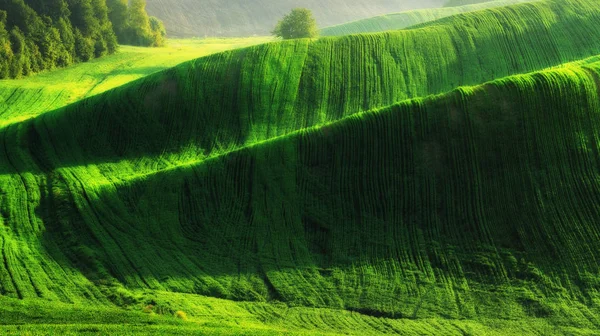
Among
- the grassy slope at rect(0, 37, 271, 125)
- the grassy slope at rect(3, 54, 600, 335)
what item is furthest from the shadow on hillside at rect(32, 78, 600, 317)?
the grassy slope at rect(0, 37, 271, 125)

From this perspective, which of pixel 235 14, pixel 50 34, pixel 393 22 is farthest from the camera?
pixel 235 14

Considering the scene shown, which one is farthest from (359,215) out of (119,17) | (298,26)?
(119,17)

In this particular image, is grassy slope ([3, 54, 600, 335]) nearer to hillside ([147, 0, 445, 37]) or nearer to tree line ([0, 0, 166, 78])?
tree line ([0, 0, 166, 78])

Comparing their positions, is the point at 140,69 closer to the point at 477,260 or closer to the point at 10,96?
the point at 10,96

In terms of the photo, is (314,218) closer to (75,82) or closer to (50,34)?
(75,82)

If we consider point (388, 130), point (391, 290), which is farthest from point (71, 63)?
point (391, 290)

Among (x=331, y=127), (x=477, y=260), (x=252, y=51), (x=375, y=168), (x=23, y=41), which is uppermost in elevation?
(x=23, y=41)
